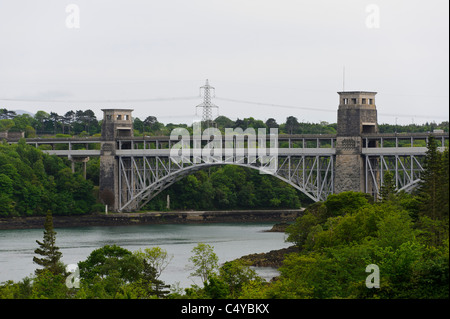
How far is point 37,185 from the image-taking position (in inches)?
2958

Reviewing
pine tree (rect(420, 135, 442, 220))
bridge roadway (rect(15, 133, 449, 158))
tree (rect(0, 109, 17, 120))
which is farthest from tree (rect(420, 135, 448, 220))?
tree (rect(0, 109, 17, 120))

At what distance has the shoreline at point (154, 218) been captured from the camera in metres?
71.1

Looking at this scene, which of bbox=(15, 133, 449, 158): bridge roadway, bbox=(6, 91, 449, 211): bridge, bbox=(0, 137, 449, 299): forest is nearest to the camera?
bbox=(0, 137, 449, 299): forest

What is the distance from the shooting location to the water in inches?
1773

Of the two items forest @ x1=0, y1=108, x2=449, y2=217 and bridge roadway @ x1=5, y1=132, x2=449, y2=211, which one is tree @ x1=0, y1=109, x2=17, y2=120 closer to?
forest @ x1=0, y1=108, x2=449, y2=217

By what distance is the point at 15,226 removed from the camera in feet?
229

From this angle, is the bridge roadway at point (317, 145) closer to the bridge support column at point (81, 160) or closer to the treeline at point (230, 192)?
the bridge support column at point (81, 160)

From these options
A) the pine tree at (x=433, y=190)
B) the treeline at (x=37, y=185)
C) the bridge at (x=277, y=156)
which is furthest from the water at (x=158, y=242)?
the pine tree at (x=433, y=190)

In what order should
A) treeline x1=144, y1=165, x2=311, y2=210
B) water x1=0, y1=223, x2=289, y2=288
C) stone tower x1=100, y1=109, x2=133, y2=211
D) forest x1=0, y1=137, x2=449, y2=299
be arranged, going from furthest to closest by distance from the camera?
1. treeline x1=144, y1=165, x2=311, y2=210
2. stone tower x1=100, y1=109, x2=133, y2=211
3. water x1=0, y1=223, x2=289, y2=288
4. forest x1=0, y1=137, x2=449, y2=299

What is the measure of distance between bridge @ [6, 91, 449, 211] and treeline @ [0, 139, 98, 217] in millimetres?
1629

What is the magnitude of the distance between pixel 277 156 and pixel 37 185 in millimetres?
20147
